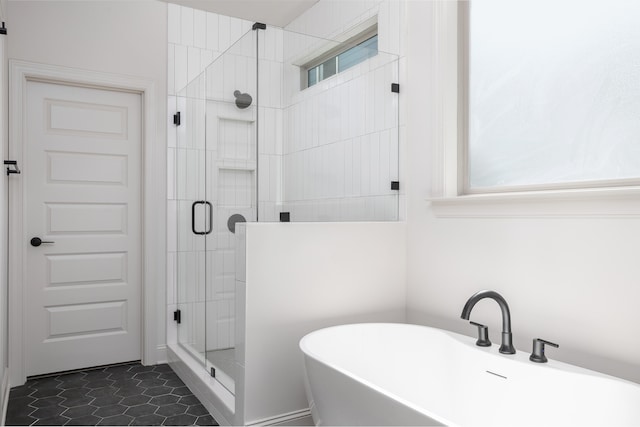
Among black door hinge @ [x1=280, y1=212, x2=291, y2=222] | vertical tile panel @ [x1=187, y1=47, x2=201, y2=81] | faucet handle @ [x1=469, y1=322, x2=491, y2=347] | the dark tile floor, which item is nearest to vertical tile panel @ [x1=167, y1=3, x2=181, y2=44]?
vertical tile panel @ [x1=187, y1=47, x2=201, y2=81]

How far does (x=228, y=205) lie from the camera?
2.41 metres

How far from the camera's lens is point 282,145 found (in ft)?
7.70

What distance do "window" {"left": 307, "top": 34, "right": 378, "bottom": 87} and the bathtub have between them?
1.38m

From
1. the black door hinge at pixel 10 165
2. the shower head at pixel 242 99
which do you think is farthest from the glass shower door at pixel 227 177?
the black door hinge at pixel 10 165

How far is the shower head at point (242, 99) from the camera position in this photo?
229 cm

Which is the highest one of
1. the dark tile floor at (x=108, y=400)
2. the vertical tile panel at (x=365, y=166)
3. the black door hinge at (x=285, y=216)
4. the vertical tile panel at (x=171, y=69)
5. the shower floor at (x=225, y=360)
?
the vertical tile panel at (x=171, y=69)

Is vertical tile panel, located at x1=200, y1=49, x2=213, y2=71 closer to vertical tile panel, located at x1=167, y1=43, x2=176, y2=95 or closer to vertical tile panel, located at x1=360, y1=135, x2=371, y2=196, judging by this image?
vertical tile panel, located at x1=167, y1=43, x2=176, y2=95

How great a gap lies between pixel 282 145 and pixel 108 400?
5.89 ft

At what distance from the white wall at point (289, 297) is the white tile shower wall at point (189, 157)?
2.00 ft

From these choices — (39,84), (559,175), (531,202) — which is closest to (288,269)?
(531,202)

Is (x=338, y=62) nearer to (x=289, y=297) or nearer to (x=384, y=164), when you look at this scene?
(x=384, y=164)

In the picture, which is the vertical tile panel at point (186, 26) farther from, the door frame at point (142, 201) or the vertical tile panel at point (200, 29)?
the door frame at point (142, 201)

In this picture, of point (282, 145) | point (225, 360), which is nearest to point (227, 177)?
point (282, 145)

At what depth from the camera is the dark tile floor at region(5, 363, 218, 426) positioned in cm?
241
